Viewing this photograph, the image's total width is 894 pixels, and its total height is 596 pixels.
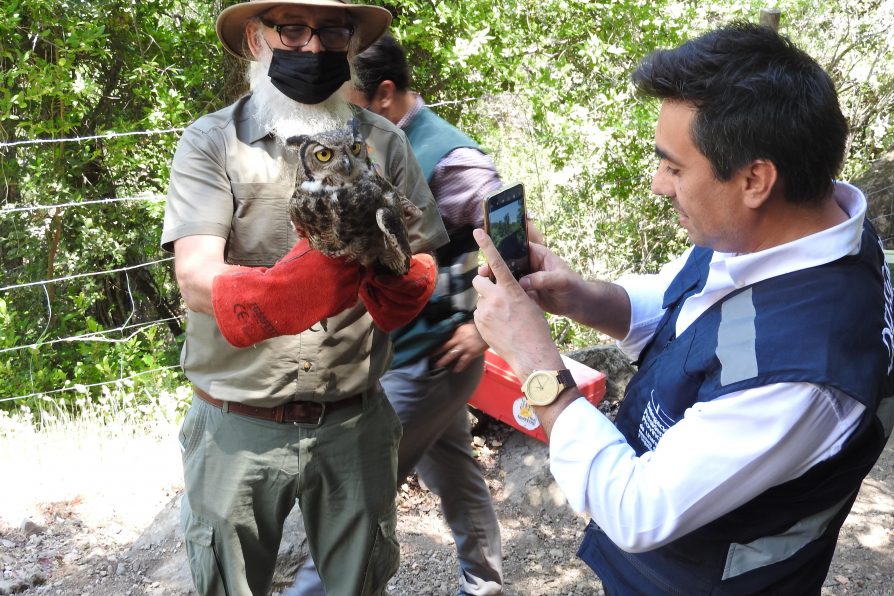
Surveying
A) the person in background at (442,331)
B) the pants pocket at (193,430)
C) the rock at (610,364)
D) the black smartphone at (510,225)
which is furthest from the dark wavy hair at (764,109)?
the rock at (610,364)

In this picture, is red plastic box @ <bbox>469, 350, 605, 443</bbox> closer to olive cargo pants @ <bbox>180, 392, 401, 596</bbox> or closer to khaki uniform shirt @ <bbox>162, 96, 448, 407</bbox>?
olive cargo pants @ <bbox>180, 392, 401, 596</bbox>

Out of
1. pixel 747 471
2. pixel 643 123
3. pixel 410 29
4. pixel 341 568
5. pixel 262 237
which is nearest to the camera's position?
pixel 747 471

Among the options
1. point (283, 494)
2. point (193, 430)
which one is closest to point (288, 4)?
point (193, 430)

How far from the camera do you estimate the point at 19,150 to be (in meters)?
5.92

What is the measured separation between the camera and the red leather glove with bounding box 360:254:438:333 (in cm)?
184

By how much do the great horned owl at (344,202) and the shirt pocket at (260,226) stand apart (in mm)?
315

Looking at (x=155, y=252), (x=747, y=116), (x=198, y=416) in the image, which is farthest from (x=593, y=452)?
(x=155, y=252)

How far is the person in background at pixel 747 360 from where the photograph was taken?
51.5 inches

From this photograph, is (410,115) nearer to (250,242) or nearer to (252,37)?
(252,37)

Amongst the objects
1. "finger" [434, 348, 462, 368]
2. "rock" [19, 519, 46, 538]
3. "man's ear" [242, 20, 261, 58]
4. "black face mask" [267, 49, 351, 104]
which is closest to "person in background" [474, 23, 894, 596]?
"black face mask" [267, 49, 351, 104]

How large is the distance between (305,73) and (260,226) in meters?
0.42

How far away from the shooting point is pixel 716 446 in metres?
1.32

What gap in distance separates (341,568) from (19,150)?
5.20 metres

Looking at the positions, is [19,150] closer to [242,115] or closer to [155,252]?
[155,252]
